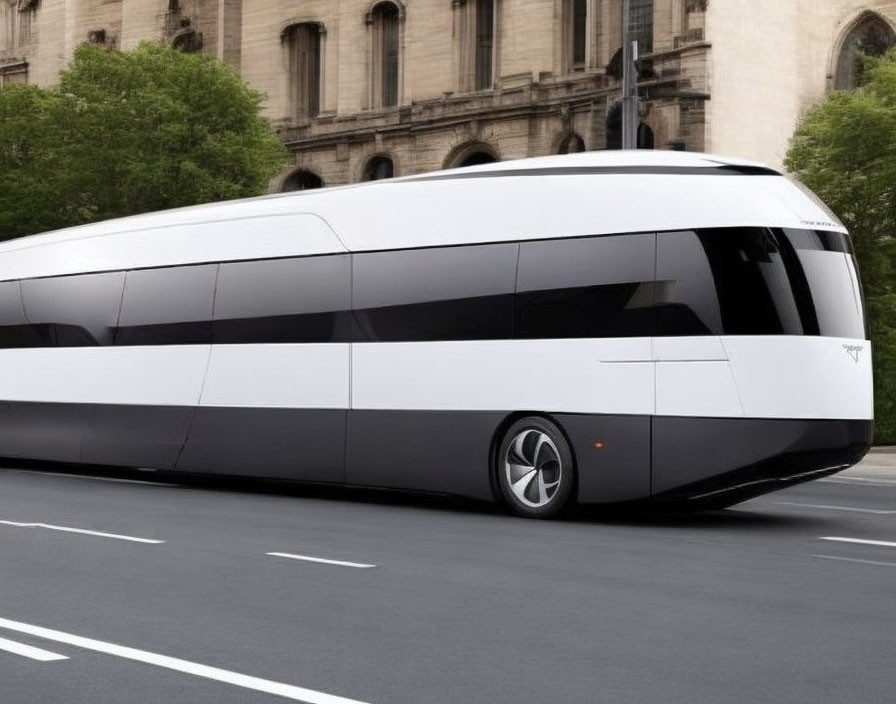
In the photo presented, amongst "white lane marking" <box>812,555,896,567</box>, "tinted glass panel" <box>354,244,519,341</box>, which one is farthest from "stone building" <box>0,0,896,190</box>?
"white lane marking" <box>812,555,896,567</box>

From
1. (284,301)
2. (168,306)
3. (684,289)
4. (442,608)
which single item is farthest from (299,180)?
(442,608)

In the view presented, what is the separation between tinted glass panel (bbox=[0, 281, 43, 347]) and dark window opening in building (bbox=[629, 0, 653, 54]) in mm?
26218

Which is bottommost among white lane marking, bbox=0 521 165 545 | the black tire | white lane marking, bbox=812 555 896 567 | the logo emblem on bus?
white lane marking, bbox=0 521 165 545

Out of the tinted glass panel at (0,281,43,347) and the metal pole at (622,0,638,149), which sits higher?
the metal pole at (622,0,638,149)

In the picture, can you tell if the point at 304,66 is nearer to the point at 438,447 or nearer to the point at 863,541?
the point at 438,447

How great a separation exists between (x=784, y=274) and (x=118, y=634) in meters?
7.77

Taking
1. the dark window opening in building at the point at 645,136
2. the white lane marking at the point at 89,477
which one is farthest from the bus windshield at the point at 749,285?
the dark window opening in building at the point at 645,136

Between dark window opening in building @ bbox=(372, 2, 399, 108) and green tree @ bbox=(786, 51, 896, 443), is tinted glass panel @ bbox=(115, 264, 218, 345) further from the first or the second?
dark window opening in building @ bbox=(372, 2, 399, 108)

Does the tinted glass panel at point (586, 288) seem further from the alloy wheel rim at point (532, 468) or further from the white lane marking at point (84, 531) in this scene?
the white lane marking at point (84, 531)

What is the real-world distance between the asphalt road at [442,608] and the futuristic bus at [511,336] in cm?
73

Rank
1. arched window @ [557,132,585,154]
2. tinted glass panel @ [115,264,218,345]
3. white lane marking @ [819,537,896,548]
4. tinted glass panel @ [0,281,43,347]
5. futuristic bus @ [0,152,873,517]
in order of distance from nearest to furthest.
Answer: white lane marking @ [819,537,896,548]
futuristic bus @ [0,152,873,517]
tinted glass panel @ [115,264,218,345]
tinted glass panel @ [0,281,43,347]
arched window @ [557,132,585,154]

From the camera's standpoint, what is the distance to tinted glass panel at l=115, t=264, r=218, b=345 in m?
19.7

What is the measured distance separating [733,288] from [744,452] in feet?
4.59

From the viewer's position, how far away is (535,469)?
15773 millimetres
